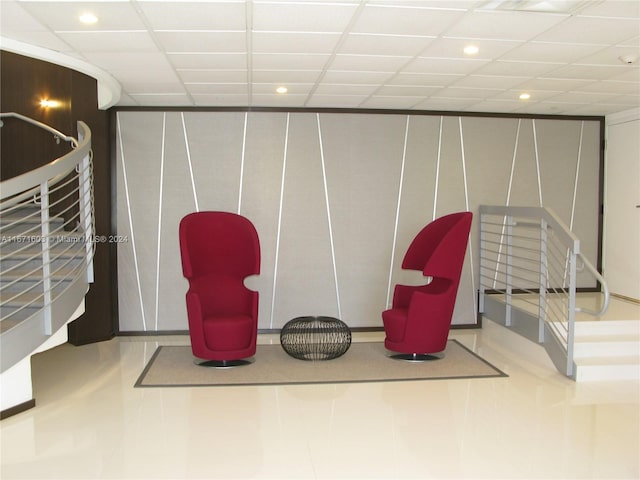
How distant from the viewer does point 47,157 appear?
586 cm

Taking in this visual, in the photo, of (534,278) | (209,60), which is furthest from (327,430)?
(534,278)

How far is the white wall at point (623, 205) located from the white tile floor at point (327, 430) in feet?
8.67

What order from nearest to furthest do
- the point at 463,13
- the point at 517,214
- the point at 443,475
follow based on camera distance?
the point at 443,475 < the point at 463,13 < the point at 517,214

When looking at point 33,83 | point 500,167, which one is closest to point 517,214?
point 500,167

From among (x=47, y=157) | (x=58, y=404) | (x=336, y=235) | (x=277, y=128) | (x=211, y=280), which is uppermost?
(x=277, y=128)

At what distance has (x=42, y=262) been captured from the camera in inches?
183

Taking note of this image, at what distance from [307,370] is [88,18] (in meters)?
3.35

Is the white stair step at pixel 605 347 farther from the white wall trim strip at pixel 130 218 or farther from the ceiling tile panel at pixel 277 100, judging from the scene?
the white wall trim strip at pixel 130 218

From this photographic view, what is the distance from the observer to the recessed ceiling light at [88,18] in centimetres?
374

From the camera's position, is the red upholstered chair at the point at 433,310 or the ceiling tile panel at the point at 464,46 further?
the red upholstered chair at the point at 433,310

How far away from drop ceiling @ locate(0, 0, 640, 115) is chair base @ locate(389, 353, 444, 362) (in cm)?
268

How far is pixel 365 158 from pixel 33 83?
3643mm

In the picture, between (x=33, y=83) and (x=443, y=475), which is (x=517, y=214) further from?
(x=33, y=83)

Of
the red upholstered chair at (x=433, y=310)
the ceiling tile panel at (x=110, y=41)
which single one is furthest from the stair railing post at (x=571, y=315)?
the ceiling tile panel at (x=110, y=41)
